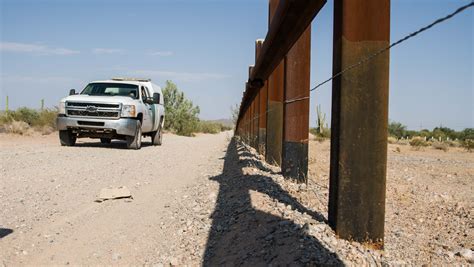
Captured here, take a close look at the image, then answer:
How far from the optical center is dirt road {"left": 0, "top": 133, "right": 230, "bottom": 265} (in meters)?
3.71

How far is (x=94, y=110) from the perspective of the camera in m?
13.6

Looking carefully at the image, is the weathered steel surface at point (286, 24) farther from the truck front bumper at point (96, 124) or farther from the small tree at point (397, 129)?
the small tree at point (397, 129)

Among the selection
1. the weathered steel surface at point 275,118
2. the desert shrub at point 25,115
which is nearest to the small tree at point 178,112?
the desert shrub at point 25,115

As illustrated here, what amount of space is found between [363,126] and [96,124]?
1138 cm

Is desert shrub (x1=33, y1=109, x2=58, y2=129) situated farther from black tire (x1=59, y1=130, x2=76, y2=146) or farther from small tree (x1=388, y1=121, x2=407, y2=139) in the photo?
small tree (x1=388, y1=121, x2=407, y2=139)

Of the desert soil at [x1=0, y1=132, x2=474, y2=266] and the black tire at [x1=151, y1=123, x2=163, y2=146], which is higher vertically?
the black tire at [x1=151, y1=123, x2=163, y2=146]

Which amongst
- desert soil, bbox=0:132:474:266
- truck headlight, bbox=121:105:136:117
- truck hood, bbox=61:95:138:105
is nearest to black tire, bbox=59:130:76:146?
truck hood, bbox=61:95:138:105

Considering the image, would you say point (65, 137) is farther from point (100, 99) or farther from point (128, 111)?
point (128, 111)

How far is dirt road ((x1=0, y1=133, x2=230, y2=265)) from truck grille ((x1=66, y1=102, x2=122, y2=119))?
15.4 ft

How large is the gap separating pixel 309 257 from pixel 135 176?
540cm

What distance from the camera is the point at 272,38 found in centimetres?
557

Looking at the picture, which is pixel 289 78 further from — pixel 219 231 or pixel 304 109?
pixel 219 231

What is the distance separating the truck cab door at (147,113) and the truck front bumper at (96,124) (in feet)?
4.56

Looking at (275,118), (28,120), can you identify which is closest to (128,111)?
(275,118)
